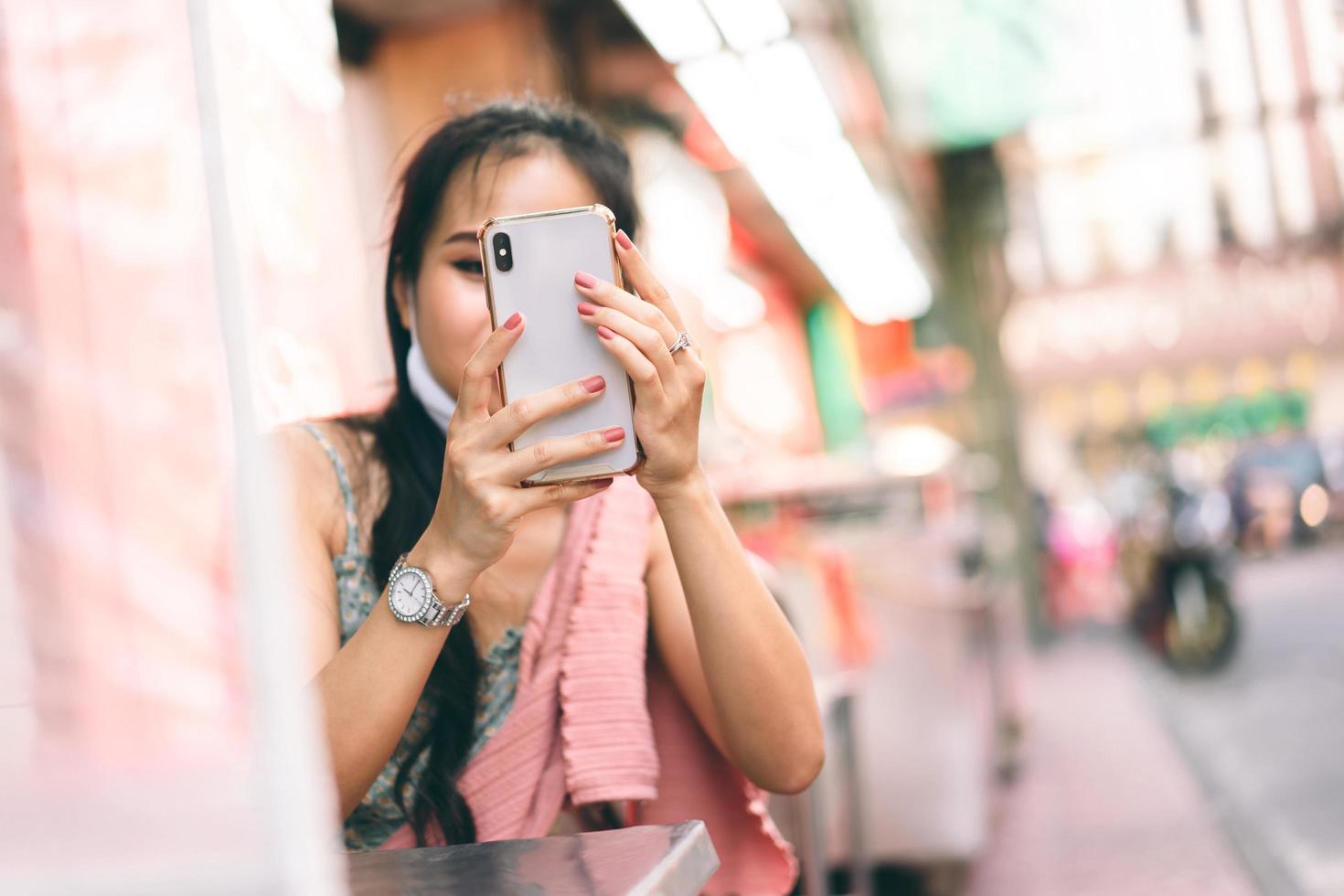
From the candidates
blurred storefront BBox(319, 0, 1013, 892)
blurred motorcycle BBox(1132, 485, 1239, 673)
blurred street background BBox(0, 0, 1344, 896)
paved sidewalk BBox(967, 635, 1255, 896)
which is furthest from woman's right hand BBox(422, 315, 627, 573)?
blurred motorcycle BBox(1132, 485, 1239, 673)

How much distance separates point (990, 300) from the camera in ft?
33.4

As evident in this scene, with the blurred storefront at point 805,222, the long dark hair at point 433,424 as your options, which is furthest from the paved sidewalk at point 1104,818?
the long dark hair at point 433,424

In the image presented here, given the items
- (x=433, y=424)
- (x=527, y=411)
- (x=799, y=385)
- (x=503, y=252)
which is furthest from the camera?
(x=799, y=385)

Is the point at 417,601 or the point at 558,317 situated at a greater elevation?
the point at 558,317

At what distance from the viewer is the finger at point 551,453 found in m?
0.87

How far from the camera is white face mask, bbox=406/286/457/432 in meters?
1.23

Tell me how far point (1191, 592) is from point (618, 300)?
294 inches

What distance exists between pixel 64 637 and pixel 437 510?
1.24 feet

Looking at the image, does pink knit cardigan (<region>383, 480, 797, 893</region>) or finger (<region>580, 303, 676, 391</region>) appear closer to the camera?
finger (<region>580, 303, 676, 391</region>)

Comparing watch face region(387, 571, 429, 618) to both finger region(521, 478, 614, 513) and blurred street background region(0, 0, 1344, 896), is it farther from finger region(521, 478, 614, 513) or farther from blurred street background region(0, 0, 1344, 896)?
blurred street background region(0, 0, 1344, 896)

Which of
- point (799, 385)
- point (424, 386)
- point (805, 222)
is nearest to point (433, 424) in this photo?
point (424, 386)

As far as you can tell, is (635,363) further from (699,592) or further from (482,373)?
(699,592)

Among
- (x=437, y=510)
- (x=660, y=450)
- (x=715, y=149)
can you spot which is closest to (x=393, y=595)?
(x=437, y=510)

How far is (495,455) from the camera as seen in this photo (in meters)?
0.87
